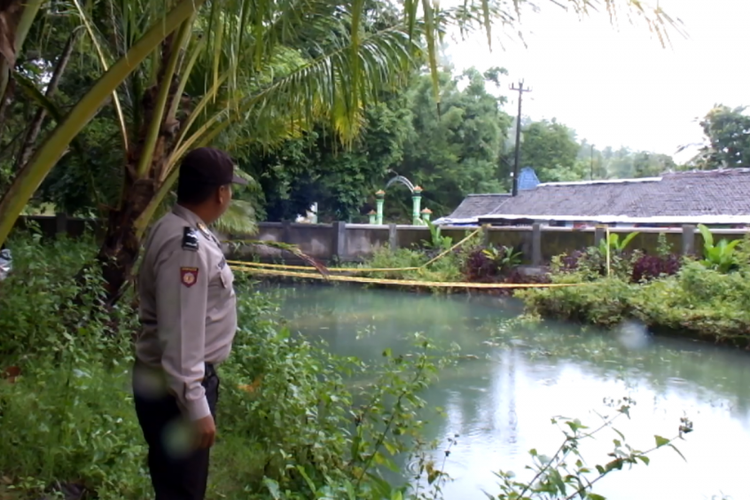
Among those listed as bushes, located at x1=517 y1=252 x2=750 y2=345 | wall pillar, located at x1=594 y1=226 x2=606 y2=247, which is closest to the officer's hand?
bushes, located at x1=517 y1=252 x2=750 y2=345

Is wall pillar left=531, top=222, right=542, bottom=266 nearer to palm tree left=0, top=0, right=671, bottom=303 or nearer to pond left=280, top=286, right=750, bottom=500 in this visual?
pond left=280, top=286, right=750, bottom=500

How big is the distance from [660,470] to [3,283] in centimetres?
423

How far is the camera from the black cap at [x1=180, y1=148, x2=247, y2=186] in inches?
75.2

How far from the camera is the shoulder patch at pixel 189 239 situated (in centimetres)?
177

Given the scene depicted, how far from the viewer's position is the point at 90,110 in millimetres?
2863

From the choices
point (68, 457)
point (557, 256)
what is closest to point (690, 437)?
point (68, 457)

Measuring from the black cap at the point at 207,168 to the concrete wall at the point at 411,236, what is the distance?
958 cm

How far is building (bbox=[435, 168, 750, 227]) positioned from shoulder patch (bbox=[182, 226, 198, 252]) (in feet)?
56.3

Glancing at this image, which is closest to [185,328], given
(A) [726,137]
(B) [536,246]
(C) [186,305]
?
(C) [186,305]

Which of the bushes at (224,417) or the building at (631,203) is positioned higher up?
the building at (631,203)

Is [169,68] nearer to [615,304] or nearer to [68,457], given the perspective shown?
[68,457]

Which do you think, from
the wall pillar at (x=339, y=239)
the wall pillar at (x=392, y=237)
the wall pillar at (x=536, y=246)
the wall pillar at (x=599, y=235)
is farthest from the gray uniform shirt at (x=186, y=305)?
the wall pillar at (x=392, y=237)

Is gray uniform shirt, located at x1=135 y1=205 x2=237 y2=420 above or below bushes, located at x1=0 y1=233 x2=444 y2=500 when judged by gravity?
above

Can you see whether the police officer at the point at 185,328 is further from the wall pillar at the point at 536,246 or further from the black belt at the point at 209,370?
the wall pillar at the point at 536,246
